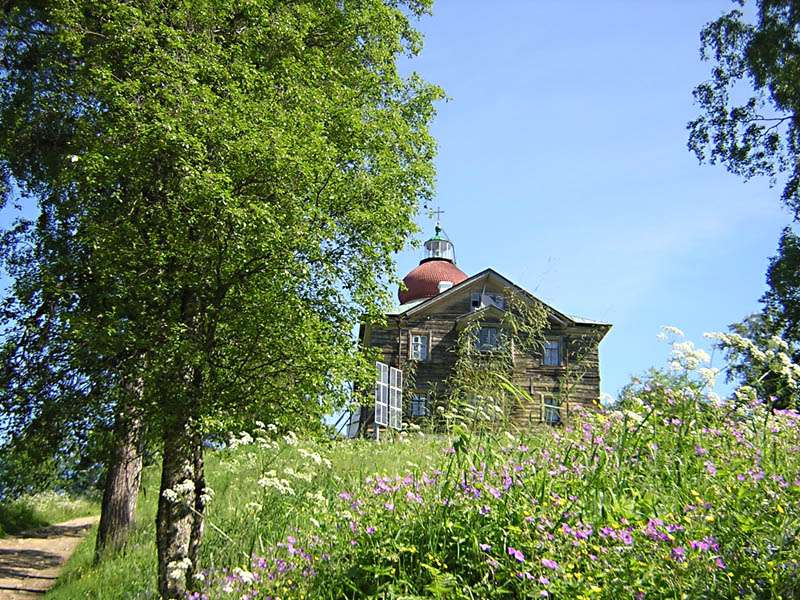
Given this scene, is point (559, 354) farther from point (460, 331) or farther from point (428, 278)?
point (428, 278)

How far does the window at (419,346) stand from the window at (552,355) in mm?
4640

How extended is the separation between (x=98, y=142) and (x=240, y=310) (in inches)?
98.6

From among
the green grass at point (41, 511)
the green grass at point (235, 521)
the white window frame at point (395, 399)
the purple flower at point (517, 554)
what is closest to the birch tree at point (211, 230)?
the green grass at point (235, 521)

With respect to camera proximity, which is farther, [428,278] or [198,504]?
[428,278]

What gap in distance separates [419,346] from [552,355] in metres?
5.20

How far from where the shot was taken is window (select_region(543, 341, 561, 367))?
27044mm

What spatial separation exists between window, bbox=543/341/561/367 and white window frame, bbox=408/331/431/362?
4.56 m

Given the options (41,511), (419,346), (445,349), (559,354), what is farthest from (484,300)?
(41,511)

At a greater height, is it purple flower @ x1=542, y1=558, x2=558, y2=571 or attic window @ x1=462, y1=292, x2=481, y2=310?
attic window @ x1=462, y1=292, x2=481, y2=310

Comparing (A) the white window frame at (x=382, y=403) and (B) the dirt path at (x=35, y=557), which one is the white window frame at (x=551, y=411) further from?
(A) the white window frame at (x=382, y=403)

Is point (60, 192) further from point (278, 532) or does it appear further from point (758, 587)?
point (758, 587)

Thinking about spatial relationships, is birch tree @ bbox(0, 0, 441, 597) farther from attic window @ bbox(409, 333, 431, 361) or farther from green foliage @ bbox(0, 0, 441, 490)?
attic window @ bbox(409, 333, 431, 361)

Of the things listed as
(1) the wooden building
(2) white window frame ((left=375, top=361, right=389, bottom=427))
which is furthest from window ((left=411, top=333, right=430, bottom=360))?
(2) white window frame ((left=375, top=361, right=389, bottom=427))

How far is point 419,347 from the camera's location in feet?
90.2
